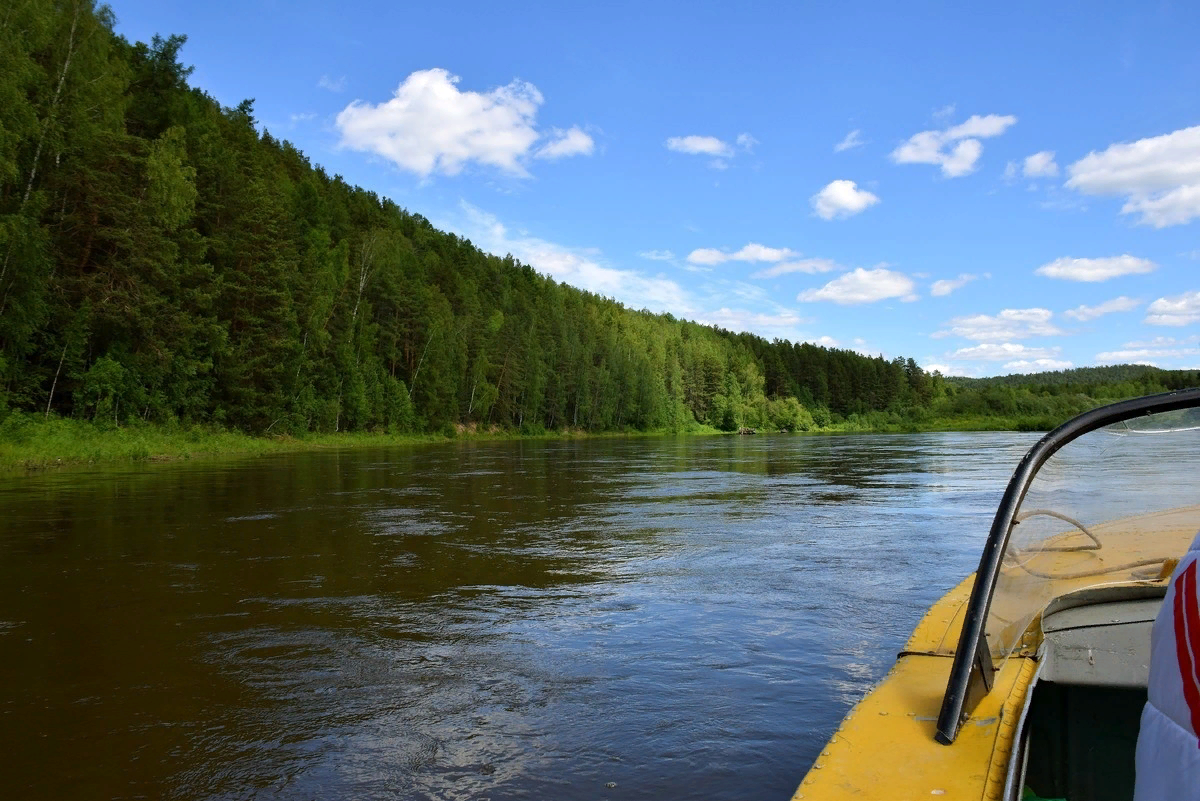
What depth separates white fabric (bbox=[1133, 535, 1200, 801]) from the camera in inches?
32.1

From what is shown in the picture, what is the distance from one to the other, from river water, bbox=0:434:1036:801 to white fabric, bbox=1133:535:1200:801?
7.79 ft

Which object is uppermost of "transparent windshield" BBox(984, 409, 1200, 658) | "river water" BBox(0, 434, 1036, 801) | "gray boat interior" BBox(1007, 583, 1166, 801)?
"transparent windshield" BBox(984, 409, 1200, 658)

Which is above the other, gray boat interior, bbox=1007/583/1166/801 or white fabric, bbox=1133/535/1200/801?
white fabric, bbox=1133/535/1200/801

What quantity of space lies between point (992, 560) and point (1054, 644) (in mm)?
400

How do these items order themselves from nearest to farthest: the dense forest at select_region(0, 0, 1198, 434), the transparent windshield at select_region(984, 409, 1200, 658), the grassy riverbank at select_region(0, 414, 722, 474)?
the transparent windshield at select_region(984, 409, 1200, 658) < the grassy riverbank at select_region(0, 414, 722, 474) < the dense forest at select_region(0, 0, 1198, 434)

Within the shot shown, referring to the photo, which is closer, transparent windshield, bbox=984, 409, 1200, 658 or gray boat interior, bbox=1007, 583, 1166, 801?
gray boat interior, bbox=1007, 583, 1166, 801

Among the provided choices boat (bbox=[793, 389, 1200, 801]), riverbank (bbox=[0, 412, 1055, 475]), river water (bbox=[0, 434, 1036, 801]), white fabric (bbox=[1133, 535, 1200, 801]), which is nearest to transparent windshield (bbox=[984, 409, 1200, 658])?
boat (bbox=[793, 389, 1200, 801])

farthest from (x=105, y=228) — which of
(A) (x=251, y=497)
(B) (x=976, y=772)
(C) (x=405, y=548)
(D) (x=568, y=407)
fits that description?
(D) (x=568, y=407)

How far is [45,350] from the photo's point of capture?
24.7 metres

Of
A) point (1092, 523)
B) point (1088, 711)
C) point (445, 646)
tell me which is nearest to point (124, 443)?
point (445, 646)

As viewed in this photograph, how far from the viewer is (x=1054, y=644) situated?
2639 millimetres

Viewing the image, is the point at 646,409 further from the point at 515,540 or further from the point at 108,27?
the point at 515,540

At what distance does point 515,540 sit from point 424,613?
11.3 ft

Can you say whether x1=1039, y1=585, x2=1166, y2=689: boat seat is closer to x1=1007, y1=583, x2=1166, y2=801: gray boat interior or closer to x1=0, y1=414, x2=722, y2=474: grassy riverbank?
x1=1007, y1=583, x2=1166, y2=801: gray boat interior
